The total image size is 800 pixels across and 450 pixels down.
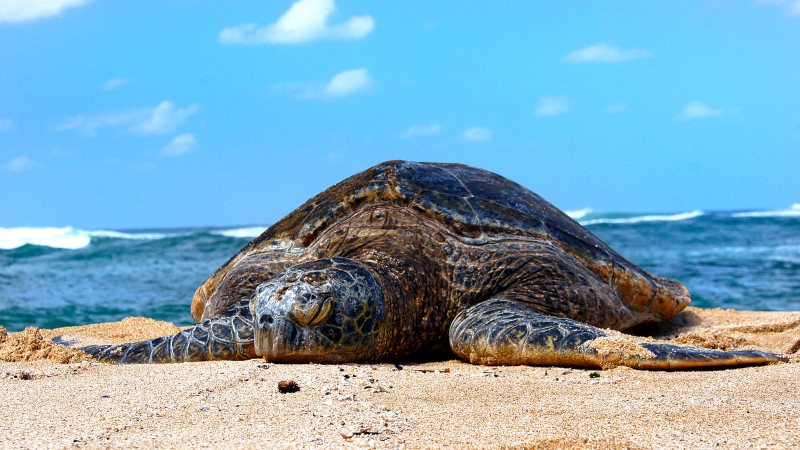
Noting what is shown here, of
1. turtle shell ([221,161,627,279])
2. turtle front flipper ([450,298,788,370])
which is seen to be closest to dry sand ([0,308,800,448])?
turtle front flipper ([450,298,788,370])

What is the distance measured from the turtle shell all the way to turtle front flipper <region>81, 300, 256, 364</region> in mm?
1019

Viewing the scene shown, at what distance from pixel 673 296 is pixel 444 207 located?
2376 mm

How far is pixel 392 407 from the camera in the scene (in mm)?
2838

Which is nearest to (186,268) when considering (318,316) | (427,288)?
(427,288)

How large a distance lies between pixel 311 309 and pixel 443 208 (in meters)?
1.57

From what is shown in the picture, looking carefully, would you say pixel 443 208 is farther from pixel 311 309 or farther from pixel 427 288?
pixel 311 309

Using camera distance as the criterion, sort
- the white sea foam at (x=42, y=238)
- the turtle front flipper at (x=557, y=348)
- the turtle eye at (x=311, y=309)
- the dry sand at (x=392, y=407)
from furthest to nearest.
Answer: the white sea foam at (x=42, y=238) → the turtle eye at (x=311, y=309) → the turtle front flipper at (x=557, y=348) → the dry sand at (x=392, y=407)

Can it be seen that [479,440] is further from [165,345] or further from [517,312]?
[165,345]

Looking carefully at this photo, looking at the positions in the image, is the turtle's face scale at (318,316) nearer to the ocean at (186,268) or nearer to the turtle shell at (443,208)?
the turtle shell at (443,208)

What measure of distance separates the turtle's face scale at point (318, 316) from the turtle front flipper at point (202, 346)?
0.98 feet

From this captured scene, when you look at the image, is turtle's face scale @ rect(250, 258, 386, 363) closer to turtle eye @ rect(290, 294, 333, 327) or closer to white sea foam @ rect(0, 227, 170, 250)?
turtle eye @ rect(290, 294, 333, 327)

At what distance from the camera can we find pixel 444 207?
501cm

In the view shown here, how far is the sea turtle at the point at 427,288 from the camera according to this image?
3.81 m

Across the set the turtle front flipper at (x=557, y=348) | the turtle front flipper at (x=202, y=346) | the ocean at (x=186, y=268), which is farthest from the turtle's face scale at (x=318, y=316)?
the ocean at (x=186, y=268)
